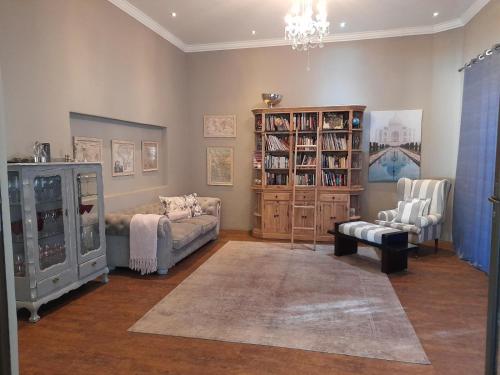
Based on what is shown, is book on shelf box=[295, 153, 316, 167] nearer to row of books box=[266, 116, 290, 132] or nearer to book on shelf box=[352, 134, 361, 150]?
row of books box=[266, 116, 290, 132]

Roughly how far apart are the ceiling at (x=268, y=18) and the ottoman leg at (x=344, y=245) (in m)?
3.18

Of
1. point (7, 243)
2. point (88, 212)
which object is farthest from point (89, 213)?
point (7, 243)

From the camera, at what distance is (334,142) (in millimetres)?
5691

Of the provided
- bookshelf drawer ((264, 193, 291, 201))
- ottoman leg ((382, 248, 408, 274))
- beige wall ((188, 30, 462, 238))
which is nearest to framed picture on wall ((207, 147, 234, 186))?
beige wall ((188, 30, 462, 238))

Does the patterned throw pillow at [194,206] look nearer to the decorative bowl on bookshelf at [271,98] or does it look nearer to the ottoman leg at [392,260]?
the decorative bowl on bookshelf at [271,98]

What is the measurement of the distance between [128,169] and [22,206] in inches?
87.1

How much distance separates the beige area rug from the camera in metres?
2.63

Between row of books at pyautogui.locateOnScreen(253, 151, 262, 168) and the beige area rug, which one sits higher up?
row of books at pyautogui.locateOnScreen(253, 151, 262, 168)

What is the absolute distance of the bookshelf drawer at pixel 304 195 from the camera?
5682 mm

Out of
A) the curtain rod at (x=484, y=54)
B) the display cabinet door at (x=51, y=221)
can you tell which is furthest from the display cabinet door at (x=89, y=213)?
the curtain rod at (x=484, y=54)

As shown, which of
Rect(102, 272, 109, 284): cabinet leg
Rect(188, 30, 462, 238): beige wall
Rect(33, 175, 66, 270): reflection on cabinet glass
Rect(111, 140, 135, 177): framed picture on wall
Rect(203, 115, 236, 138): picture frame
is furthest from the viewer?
Rect(203, 115, 236, 138): picture frame

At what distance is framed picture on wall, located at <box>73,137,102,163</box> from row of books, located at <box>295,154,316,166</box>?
3.08 metres

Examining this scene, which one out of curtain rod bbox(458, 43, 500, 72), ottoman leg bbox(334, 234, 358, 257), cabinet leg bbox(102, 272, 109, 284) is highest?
curtain rod bbox(458, 43, 500, 72)

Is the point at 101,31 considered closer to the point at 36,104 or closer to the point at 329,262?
the point at 36,104
